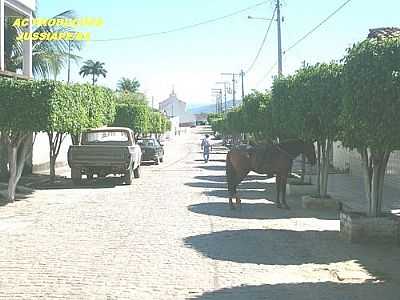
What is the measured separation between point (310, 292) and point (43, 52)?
3044 centimetres

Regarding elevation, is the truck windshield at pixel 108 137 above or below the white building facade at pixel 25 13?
below

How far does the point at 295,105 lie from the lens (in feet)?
48.9

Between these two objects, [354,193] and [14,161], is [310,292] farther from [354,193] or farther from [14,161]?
[354,193]

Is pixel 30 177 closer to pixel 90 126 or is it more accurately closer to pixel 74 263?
pixel 90 126

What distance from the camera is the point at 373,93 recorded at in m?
9.63

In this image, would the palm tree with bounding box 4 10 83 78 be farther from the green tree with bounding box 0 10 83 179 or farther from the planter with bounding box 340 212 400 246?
the planter with bounding box 340 212 400 246

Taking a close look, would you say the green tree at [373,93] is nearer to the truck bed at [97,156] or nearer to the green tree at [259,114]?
the truck bed at [97,156]

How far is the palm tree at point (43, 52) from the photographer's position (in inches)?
1319

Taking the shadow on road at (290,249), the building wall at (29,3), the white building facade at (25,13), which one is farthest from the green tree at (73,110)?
the shadow on road at (290,249)

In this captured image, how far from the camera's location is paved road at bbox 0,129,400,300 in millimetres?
7566

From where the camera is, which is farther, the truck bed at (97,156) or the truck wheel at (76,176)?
the truck wheel at (76,176)

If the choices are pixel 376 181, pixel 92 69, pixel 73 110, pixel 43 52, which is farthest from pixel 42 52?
pixel 92 69

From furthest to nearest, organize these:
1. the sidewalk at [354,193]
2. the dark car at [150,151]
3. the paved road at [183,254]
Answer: the dark car at [150,151], the sidewalk at [354,193], the paved road at [183,254]

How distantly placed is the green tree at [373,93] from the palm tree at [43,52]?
25162mm
